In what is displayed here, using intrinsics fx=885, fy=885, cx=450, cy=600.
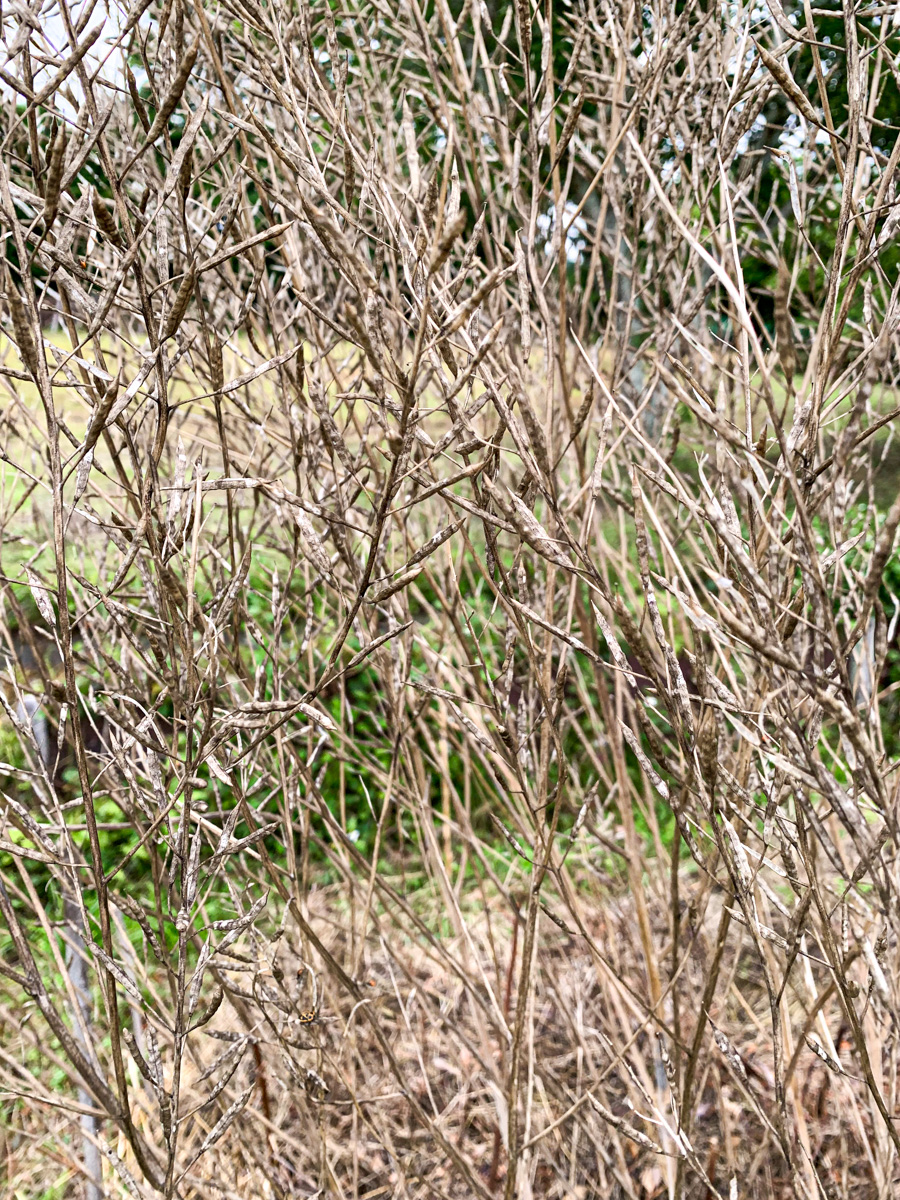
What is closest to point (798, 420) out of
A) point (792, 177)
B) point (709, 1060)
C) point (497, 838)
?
point (792, 177)

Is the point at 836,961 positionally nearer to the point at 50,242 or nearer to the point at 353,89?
the point at 50,242

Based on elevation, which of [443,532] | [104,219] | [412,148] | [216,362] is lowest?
[443,532]

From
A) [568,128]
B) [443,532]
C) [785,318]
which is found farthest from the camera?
[568,128]

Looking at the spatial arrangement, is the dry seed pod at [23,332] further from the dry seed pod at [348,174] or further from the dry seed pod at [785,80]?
the dry seed pod at [785,80]

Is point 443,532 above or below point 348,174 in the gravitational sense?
below

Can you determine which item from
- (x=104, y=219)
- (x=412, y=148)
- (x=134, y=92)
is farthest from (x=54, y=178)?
(x=412, y=148)

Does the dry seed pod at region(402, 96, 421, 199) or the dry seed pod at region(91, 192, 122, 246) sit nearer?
the dry seed pod at region(91, 192, 122, 246)

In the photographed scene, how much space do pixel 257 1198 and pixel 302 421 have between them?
1.44 meters

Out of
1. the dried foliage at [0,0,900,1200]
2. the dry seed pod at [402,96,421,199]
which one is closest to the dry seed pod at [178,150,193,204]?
the dried foliage at [0,0,900,1200]

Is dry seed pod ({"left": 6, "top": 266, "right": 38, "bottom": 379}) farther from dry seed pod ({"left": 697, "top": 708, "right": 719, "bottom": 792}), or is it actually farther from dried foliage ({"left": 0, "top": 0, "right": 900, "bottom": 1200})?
dry seed pod ({"left": 697, "top": 708, "right": 719, "bottom": 792})

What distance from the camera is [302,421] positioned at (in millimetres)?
1088

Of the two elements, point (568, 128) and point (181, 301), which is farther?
point (568, 128)

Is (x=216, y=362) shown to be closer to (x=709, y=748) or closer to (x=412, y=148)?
(x=412, y=148)

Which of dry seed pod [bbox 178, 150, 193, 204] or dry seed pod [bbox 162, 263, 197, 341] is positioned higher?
dry seed pod [bbox 178, 150, 193, 204]
